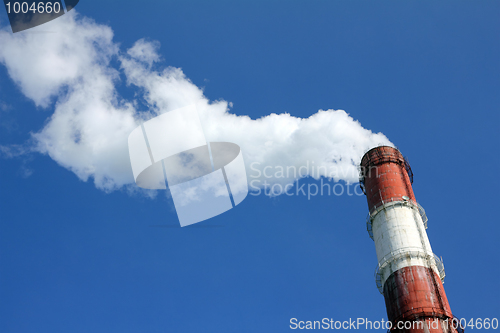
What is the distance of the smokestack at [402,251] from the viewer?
3931 cm

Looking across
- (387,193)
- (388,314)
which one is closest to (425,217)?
(387,193)

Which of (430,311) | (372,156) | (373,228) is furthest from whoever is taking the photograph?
(372,156)

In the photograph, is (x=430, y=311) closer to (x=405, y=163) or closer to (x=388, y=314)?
(x=388, y=314)

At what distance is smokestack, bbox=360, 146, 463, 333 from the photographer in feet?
129

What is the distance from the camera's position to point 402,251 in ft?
143

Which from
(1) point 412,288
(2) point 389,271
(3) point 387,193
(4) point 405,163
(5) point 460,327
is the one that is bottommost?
(5) point 460,327

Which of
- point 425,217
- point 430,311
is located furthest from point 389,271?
point 425,217

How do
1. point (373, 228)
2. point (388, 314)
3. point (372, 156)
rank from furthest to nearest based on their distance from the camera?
point (372, 156)
point (373, 228)
point (388, 314)

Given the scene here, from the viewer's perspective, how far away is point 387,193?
48.8 meters

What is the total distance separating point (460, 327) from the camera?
3991cm

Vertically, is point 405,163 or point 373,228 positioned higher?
point 405,163

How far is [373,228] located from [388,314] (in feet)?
33.5

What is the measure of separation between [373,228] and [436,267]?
26.3 ft

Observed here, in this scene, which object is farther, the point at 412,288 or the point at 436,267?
the point at 436,267
